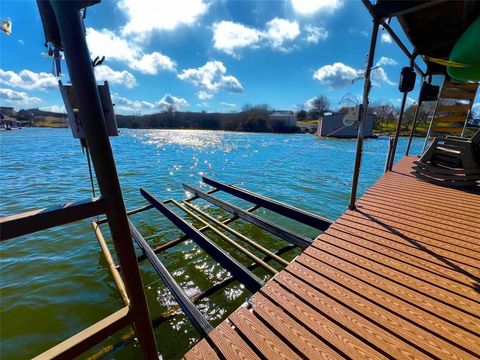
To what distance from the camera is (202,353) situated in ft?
6.60

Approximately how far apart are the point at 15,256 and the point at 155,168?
12710 mm

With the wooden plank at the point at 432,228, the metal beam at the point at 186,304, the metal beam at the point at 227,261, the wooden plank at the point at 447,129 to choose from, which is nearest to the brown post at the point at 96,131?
the metal beam at the point at 186,304

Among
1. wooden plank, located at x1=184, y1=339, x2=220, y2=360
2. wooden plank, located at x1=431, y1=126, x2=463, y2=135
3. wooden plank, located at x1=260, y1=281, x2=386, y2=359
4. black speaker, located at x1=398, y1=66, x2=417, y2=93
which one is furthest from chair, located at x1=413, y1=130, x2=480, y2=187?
wooden plank, located at x1=184, y1=339, x2=220, y2=360

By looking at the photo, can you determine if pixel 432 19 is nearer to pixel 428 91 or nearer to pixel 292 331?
pixel 428 91

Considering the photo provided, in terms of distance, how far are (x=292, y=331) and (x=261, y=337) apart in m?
0.30

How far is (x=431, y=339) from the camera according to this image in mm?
1946

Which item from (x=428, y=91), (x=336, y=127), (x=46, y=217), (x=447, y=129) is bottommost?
(x=336, y=127)

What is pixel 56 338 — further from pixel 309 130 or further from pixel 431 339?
pixel 309 130

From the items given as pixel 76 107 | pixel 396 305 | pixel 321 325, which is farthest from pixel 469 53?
pixel 76 107

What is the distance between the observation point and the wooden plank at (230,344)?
1.93 meters

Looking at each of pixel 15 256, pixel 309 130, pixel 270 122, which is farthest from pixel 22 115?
pixel 15 256

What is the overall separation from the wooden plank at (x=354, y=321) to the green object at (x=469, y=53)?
607 cm

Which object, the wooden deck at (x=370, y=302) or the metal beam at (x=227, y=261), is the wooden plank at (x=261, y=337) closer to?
the wooden deck at (x=370, y=302)

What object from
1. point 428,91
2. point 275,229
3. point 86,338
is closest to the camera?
point 86,338
